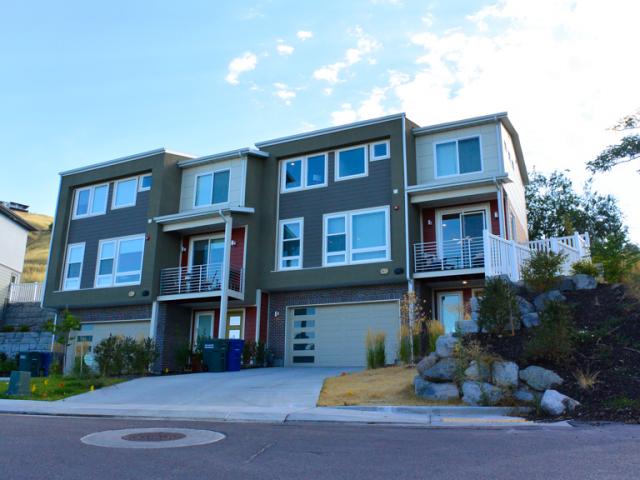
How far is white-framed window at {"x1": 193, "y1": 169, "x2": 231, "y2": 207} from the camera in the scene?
22.8 metres

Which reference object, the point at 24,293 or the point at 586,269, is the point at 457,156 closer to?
the point at 586,269

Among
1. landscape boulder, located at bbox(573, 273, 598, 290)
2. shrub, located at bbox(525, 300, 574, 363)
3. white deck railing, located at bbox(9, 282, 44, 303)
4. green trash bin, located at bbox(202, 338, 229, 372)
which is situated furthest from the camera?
white deck railing, located at bbox(9, 282, 44, 303)

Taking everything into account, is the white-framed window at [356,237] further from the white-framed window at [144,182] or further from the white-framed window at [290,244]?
the white-framed window at [144,182]

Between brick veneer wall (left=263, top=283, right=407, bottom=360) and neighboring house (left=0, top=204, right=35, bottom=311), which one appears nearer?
brick veneer wall (left=263, top=283, right=407, bottom=360)

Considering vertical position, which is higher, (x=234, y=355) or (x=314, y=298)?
(x=314, y=298)

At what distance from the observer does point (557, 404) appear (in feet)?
29.0

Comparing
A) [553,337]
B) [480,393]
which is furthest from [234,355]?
[553,337]

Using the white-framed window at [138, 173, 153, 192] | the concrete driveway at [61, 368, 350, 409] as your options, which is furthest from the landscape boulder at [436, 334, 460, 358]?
the white-framed window at [138, 173, 153, 192]

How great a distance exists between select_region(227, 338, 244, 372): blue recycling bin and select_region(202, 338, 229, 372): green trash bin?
5.1 inches

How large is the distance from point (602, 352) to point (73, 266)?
2150 centimetres

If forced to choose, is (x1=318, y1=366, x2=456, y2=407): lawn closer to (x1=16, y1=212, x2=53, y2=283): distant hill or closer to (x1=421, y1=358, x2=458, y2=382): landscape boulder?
(x1=421, y1=358, x2=458, y2=382): landscape boulder

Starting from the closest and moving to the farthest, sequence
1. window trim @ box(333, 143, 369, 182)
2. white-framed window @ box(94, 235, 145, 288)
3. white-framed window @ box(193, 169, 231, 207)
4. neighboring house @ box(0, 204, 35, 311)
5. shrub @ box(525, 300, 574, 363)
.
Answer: shrub @ box(525, 300, 574, 363) → window trim @ box(333, 143, 369, 182) → white-framed window @ box(193, 169, 231, 207) → white-framed window @ box(94, 235, 145, 288) → neighboring house @ box(0, 204, 35, 311)

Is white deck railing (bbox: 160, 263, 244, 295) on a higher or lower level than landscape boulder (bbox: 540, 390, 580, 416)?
higher

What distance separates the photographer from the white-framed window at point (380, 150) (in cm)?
2062
